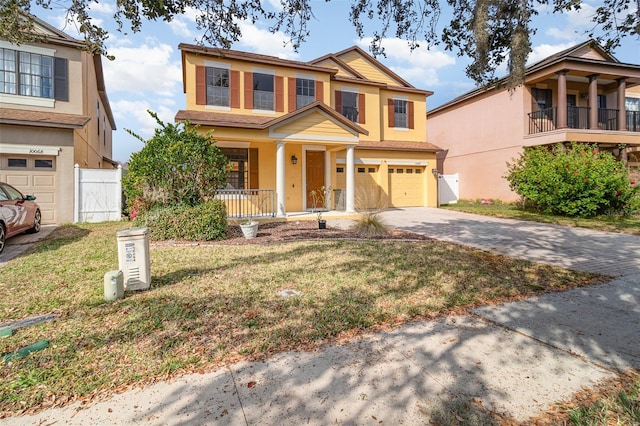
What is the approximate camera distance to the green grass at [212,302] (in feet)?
9.21

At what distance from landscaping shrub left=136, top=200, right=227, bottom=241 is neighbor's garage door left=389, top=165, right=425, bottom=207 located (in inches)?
440

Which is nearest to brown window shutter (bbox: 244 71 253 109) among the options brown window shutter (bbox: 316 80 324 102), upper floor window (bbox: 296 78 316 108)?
upper floor window (bbox: 296 78 316 108)

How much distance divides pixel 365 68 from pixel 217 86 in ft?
28.6

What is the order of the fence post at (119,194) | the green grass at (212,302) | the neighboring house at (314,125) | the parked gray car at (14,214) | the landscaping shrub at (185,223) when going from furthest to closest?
the neighboring house at (314,125), the fence post at (119,194), the landscaping shrub at (185,223), the parked gray car at (14,214), the green grass at (212,302)

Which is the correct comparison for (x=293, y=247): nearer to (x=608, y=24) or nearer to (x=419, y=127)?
(x=608, y=24)

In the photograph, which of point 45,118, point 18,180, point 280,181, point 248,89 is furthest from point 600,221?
point 18,180

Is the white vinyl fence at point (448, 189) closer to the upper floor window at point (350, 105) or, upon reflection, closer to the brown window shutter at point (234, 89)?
the upper floor window at point (350, 105)

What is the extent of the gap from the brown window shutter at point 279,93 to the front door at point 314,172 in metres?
2.42

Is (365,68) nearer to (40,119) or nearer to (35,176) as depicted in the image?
(40,119)

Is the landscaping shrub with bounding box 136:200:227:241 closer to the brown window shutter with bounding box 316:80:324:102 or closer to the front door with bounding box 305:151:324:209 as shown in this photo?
the front door with bounding box 305:151:324:209

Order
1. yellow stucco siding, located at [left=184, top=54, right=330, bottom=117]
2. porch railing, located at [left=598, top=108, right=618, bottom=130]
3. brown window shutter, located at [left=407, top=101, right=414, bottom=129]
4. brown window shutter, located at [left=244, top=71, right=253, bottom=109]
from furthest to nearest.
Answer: porch railing, located at [left=598, top=108, right=618, bottom=130], brown window shutter, located at [left=407, top=101, right=414, bottom=129], brown window shutter, located at [left=244, top=71, right=253, bottom=109], yellow stucco siding, located at [left=184, top=54, right=330, bottom=117]

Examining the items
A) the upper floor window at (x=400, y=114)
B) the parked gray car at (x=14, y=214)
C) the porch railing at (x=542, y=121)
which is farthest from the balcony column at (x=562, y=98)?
the parked gray car at (x=14, y=214)

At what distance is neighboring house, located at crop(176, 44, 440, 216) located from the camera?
42.5ft

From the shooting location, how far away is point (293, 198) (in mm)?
15039
